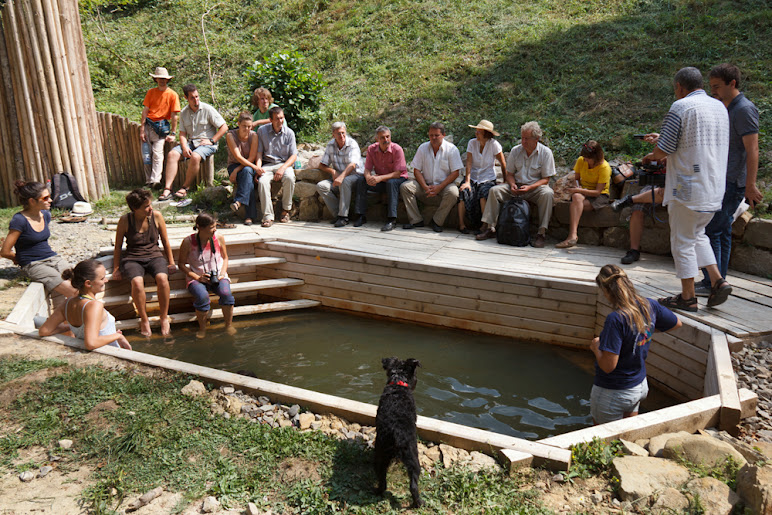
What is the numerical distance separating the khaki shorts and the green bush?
4129 millimetres

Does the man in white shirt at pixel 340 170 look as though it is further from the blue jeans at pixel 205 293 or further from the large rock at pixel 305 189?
the blue jeans at pixel 205 293

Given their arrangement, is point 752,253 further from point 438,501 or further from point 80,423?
point 80,423

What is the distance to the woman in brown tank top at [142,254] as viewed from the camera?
570cm

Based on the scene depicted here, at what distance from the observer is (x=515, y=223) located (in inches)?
252

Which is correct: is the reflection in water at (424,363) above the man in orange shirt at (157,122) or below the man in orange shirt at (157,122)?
below

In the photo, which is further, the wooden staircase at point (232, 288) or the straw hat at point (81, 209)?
the straw hat at point (81, 209)

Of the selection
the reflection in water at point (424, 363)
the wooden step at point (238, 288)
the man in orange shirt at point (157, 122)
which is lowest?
the reflection in water at point (424, 363)

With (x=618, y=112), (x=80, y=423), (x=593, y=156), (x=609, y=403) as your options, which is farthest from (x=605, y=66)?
(x=80, y=423)

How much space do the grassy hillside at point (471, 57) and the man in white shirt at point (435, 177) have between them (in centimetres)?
146

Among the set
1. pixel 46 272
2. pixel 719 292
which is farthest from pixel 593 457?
pixel 46 272

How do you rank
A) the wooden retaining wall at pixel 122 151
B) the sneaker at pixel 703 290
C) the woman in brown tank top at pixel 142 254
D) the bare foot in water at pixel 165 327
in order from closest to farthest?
the sneaker at pixel 703 290 → the woman in brown tank top at pixel 142 254 → the bare foot in water at pixel 165 327 → the wooden retaining wall at pixel 122 151

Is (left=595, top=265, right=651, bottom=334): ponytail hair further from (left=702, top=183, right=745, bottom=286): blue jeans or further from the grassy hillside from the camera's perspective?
the grassy hillside

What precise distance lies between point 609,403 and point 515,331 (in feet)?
6.64

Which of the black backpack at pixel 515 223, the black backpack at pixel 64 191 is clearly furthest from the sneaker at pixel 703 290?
the black backpack at pixel 64 191
